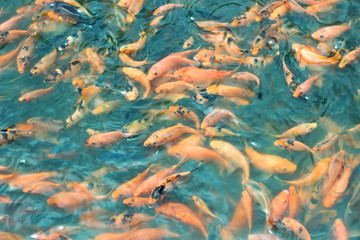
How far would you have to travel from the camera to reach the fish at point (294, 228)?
297 cm

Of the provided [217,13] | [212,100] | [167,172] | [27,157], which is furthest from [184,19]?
[27,157]

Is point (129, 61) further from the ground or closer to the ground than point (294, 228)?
further from the ground

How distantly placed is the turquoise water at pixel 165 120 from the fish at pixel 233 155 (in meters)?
0.08

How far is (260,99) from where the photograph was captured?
3691 mm

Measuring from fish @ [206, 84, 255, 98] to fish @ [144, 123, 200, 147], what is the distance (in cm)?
50

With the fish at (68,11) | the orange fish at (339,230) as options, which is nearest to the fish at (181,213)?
the orange fish at (339,230)

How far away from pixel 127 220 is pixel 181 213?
0.47 metres

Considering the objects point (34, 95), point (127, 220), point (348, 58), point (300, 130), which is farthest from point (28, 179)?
point (348, 58)

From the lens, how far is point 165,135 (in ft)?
11.4

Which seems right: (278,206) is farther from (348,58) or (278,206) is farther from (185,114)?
(348,58)

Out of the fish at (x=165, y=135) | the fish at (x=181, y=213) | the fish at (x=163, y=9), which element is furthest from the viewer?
the fish at (x=163, y=9)

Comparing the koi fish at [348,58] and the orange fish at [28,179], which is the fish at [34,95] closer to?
the orange fish at [28,179]

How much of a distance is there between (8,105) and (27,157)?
72 cm

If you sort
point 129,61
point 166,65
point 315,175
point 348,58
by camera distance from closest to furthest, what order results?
point 315,175, point 348,58, point 166,65, point 129,61
